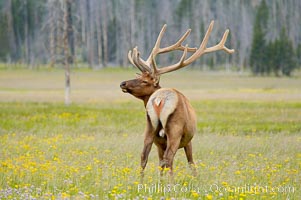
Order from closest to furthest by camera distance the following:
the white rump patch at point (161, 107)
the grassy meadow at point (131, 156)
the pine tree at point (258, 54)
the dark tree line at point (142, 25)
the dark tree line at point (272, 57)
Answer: the grassy meadow at point (131, 156), the white rump patch at point (161, 107), the dark tree line at point (272, 57), the pine tree at point (258, 54), the dark tree line at point (142, 25)

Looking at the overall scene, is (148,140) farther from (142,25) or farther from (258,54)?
(142,25)

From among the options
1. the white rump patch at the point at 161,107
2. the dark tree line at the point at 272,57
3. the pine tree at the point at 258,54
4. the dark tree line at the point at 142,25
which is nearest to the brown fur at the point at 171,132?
the white rump patch at the point at 161,107

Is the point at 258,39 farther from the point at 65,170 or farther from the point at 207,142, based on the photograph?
the point at 65,170

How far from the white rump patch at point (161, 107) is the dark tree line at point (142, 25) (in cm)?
7109

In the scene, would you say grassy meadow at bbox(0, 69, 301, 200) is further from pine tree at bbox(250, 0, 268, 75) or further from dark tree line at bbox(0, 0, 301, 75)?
dark tree line at bbox(0, 0, 301, 75)

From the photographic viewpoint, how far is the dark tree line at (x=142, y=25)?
278 ft

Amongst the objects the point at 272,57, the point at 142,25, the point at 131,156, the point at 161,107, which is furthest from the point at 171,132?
the point at 142,25

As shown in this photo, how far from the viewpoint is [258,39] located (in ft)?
235

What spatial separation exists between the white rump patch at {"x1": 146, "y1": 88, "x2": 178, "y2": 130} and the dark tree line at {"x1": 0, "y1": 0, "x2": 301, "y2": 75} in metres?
71.1

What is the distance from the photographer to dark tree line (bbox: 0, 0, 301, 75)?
8488 cm

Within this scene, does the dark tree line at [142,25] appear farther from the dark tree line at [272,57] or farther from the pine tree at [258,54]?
the dark tree line at [272,57]

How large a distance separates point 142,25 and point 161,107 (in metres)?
83.3

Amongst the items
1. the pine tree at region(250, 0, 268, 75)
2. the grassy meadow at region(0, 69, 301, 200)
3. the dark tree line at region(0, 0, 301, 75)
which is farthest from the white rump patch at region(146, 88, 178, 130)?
the dark tree line at region(0, 0, 301, 75)

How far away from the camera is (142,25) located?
9138 cm
